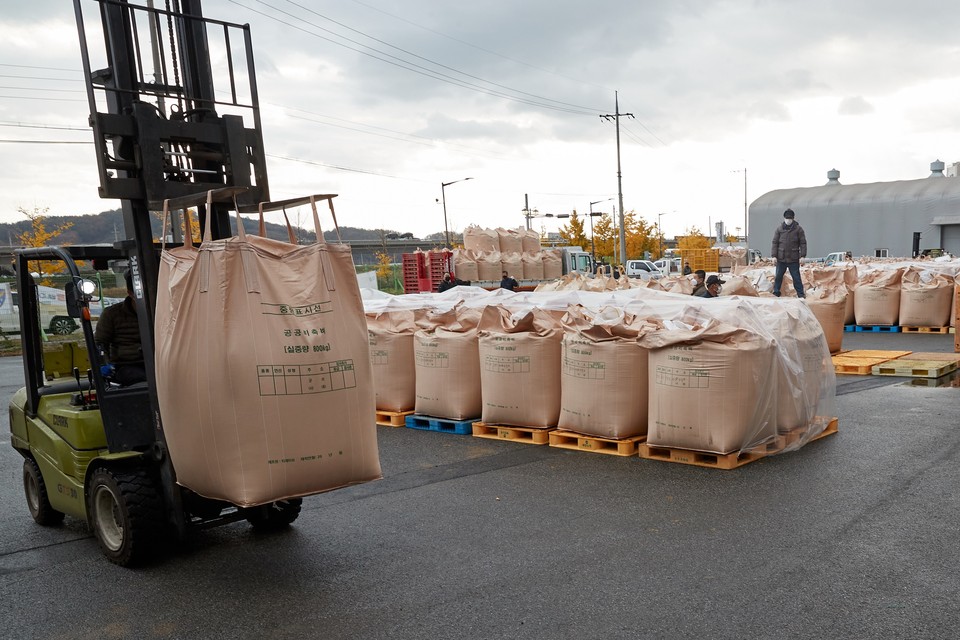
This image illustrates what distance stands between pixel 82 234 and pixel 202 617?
8001 centimetres

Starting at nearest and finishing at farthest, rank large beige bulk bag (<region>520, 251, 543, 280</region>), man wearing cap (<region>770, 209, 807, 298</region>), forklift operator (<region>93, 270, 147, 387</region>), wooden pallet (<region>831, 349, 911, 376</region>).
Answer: forklift operator (<region>93, 270, 147, 387</region>), wooden pallet (<region>831, 349, 911, 376</region>), man wearing cap (<region>770, 209, 807, 298</region>), large beige bulk bag (<region>520, 251, 543, 280</region>)

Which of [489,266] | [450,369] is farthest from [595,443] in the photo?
[489,266]

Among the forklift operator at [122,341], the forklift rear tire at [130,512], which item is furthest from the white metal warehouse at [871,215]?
the forklift rear tire at [130,512]

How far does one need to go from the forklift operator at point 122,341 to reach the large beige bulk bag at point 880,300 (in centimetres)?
1503

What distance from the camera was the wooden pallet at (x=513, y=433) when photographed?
7.40m

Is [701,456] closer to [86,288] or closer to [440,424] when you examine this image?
[440,424]

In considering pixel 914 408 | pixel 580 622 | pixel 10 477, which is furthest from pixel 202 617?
pixel 914 408

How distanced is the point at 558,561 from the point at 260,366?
6.79 ft

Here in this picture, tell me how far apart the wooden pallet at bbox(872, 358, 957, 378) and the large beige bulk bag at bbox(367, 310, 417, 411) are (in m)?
Answer: 6.71

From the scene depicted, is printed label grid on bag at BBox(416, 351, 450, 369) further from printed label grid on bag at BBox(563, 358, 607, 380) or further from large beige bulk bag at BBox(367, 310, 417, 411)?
printed label grid on bag at BBox(563, 358, 607, 380)

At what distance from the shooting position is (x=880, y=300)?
1575cm

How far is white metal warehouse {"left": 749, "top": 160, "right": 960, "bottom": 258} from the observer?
2030 inches

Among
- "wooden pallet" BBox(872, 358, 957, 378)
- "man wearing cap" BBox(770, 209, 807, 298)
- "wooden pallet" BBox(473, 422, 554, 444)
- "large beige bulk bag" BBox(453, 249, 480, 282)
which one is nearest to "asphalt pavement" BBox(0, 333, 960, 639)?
"wooden pallet" BBox(473, 422, 554, 444)

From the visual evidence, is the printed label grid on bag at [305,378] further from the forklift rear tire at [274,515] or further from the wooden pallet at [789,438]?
the wooden pallet at [789,438]
